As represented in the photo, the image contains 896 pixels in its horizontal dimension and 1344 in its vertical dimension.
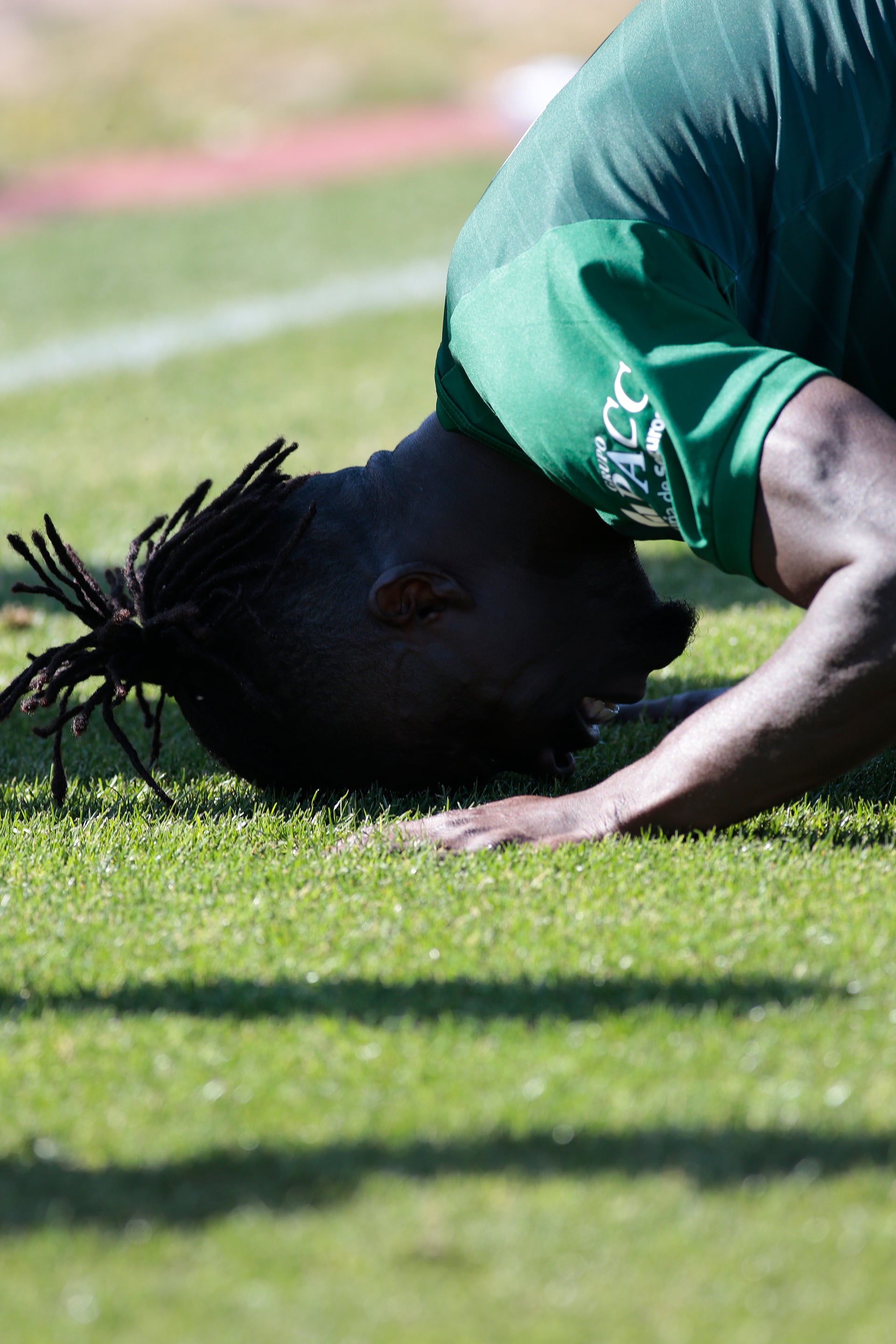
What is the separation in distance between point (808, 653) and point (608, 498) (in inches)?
19.2

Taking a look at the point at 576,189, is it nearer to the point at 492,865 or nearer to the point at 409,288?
the point at 492,865

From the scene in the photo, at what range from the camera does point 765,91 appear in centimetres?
311

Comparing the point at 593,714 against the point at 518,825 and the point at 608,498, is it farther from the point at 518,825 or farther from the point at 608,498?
the point at 608,498

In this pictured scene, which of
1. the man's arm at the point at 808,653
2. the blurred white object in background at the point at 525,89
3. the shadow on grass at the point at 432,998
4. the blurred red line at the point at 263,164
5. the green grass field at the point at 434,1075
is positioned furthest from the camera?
the blurred white object in background at the point at 525,89

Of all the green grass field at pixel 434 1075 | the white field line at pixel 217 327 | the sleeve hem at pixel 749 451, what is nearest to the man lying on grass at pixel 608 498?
the sleeve hem at pixel 749 451

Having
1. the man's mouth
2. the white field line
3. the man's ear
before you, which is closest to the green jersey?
the man's ear

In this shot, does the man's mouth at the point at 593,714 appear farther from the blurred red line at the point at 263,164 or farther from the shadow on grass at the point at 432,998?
the blurred red line at the point at 263,164

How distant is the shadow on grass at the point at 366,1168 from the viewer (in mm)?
2055

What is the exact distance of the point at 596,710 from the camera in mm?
3719

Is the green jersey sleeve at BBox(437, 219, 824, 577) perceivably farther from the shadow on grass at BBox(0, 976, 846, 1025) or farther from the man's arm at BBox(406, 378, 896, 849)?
the shadow on grass at BBox(0, 976, 846, 1025)

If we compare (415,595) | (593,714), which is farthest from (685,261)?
(593,714)

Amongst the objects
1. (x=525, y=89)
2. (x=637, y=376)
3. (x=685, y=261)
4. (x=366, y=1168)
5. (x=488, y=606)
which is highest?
(x=525, y=89)

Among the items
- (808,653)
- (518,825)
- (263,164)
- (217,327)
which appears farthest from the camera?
(263,164)

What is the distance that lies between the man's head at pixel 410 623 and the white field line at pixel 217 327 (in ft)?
27.5
